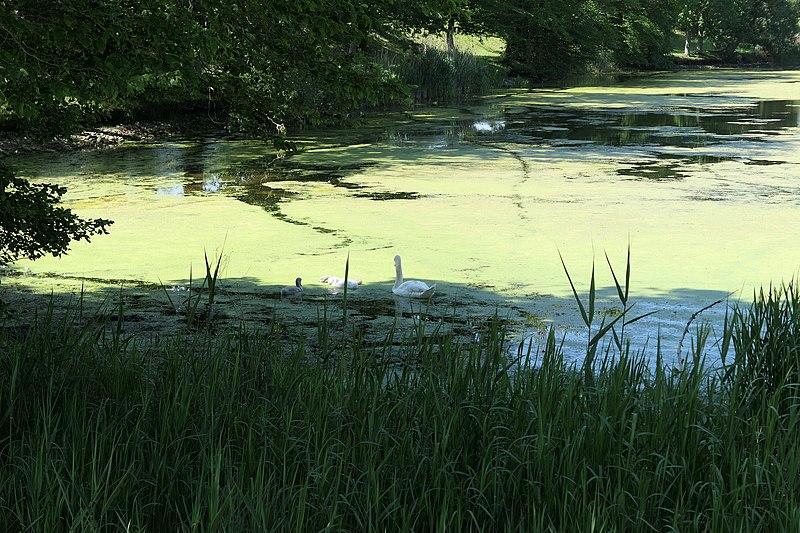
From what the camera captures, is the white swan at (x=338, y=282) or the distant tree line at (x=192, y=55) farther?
the white swan at (x=338, y=282)

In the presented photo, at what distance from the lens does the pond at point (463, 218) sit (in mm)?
5418

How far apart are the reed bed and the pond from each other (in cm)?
42

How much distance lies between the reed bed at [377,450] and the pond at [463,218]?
420 mm

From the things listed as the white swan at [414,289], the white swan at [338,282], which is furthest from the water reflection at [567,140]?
the white swan at [414,289]

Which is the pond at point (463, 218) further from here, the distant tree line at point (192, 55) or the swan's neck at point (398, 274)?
the distant tree line at point (192, 55)

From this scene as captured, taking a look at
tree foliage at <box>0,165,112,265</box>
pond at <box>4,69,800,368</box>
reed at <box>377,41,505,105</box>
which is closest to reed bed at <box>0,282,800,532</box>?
pond at <box>4,69,800,368</box>

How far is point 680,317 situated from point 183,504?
3242 millimetres

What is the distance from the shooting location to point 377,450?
2518mm

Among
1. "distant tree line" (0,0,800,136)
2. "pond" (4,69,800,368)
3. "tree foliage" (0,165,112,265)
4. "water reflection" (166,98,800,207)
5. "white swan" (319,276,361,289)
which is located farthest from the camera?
"water reflection" (166,98,800,207)

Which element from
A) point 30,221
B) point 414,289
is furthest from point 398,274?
point 30,221

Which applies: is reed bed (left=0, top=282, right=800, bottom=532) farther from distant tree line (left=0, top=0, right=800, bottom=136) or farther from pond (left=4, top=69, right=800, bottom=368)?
distant tree line (left=0, top=0, right=800, bottom=136)

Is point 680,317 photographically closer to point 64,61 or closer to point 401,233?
point 401,233

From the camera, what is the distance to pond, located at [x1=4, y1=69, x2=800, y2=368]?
5.42 meters

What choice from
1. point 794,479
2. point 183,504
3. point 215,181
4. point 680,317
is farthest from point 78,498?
point 215,181
